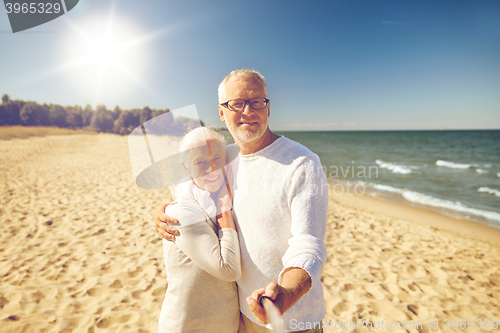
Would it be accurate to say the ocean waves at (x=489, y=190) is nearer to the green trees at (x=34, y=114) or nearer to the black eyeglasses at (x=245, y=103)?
the black eyeglasses at (x=245, y=103)

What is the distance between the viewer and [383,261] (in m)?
4.27

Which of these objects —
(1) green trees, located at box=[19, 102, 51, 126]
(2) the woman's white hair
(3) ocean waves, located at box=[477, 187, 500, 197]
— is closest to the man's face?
(2) the woman's white hair

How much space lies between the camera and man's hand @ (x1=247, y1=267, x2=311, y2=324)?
750 millimetres

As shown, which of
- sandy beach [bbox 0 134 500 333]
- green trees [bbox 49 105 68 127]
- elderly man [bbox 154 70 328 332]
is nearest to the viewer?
elderly man [bbox 154 70 328 332]

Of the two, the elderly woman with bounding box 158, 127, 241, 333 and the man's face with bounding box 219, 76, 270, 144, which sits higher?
the man's face with bounding box 219, 76, 270, 144

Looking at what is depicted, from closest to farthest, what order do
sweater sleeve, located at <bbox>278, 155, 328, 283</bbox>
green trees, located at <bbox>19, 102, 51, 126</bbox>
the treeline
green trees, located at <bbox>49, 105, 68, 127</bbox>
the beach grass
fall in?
sweater sleeve, located at <bbox>278, 155, 328, 283</bbox> < the beach grass < the treeline < green trees, located at <bbox>19, 102, 51, 126</bbox> < green trees, located at <bbox>49, 105, 68, 127</bbox>

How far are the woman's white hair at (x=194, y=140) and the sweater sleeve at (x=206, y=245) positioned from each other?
0.41 meters

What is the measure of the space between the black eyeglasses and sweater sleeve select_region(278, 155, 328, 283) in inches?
17.5

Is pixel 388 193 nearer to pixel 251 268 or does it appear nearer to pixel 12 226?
pixel 251 268

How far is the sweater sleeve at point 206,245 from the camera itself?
4.06 feet

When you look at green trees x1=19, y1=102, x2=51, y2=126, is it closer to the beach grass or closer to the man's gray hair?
the beach grass

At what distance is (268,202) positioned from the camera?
1.34 m

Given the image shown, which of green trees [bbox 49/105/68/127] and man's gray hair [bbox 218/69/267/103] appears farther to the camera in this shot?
green trees [bbox 49/105/68/127]

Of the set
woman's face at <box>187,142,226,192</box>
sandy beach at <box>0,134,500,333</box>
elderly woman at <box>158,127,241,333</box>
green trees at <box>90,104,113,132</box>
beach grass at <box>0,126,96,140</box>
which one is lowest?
sandy beach at <box>0,134,500,333</box>
